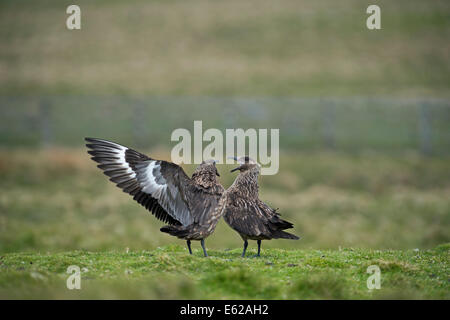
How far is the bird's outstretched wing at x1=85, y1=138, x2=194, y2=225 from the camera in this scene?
9867 mm

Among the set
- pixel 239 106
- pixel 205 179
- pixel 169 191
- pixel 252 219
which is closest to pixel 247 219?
pixel 252 219

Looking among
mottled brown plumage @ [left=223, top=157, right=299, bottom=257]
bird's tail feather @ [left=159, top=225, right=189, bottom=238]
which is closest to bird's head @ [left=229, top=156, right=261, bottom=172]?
mottled brown plumage @ [left=223, top=157, right=299, bottom=257]

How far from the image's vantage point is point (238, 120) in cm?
3994

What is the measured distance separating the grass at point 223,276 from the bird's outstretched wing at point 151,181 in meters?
0.73

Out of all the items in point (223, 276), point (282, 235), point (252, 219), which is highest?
point (252, 219)

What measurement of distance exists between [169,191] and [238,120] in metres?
30.2

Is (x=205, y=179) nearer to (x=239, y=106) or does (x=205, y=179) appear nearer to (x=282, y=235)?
(x=282, y=235)

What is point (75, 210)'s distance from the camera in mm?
22109

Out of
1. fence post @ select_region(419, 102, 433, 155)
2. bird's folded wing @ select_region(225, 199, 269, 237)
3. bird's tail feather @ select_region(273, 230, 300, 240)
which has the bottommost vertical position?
bird's tail feather @ select_region(273, 230, 300, 240)

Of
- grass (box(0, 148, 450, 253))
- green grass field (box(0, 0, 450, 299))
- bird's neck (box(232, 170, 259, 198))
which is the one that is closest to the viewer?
green grass field (box(0, 0, 450, 299))

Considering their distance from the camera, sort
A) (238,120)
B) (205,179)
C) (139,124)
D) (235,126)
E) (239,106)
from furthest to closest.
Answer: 1. (239,106)
2. (238,120)
3. (139,124)
4. (235,126)
5. (205,179)

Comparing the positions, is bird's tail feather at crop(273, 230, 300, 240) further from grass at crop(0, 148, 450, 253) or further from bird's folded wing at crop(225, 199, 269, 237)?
grass at crop(0, 148, 450, 253)

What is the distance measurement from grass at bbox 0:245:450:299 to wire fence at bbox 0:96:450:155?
2401cm
